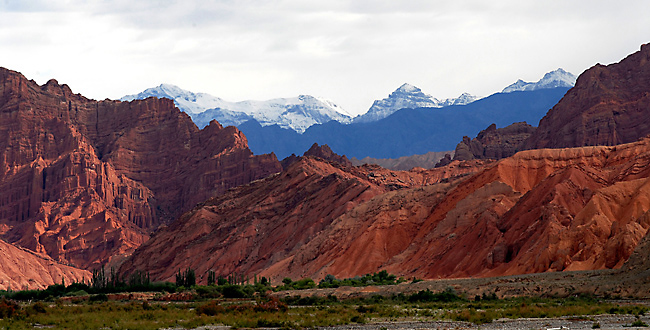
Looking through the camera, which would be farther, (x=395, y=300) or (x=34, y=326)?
(x=395, y=300)

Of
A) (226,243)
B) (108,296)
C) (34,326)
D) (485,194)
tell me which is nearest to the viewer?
(34,326)

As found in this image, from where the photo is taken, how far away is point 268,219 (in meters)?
167

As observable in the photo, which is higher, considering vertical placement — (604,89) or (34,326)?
(604,89)

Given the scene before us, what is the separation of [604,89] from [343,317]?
499 ft

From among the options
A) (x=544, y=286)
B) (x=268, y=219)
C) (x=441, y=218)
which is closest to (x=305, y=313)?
(x=544, y=286)

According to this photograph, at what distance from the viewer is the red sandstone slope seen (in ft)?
503

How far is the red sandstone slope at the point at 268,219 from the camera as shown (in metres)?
153

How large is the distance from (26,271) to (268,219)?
5550 centimetres

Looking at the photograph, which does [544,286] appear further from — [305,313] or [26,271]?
[26,271]

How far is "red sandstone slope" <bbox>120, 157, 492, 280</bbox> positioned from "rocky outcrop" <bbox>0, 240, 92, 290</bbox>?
19688 mm

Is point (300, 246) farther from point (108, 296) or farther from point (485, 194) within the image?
point (108, 296)

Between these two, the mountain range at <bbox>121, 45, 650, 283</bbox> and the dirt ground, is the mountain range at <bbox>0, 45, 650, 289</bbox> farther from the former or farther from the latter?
the dirt ground

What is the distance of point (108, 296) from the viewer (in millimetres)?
94500

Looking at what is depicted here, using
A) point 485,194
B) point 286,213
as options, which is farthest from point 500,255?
point 286,213
